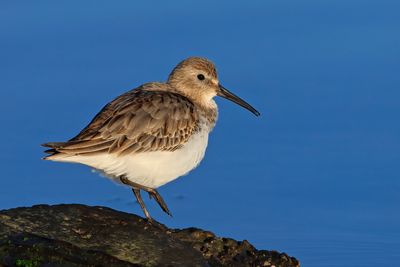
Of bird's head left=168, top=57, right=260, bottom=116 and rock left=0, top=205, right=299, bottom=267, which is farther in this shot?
bird's head left=168, top=57, right=260, bottom=116

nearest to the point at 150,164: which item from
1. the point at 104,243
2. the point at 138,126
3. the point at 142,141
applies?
the point at 142,141

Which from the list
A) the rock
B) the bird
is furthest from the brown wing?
the rock

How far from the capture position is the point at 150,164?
9062 millimetres

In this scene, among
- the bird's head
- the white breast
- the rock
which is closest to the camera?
the rock

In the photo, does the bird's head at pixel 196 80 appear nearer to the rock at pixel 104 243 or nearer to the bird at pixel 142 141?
the bird at pixel 142 141

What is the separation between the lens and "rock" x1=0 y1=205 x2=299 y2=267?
7.08 meters

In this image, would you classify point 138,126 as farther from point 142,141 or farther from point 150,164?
point 150,164

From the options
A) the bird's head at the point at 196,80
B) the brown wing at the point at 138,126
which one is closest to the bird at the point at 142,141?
the brown wing at the point at 138,126

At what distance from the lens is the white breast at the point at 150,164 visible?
28.9 feet

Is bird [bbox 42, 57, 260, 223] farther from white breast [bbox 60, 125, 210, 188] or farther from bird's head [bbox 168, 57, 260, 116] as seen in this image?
bird's head [bbox 168, 57, 260, 116]

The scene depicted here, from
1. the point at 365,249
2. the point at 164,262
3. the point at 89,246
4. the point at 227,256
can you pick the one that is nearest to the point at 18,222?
the point at 89,246

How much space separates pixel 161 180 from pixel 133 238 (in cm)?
147

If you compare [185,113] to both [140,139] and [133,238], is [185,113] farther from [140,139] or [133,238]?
[133,238]

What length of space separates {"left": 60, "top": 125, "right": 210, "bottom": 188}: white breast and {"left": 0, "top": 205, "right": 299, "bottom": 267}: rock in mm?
605
